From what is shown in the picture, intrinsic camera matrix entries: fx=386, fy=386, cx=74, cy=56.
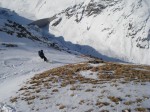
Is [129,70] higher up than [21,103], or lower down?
higher up

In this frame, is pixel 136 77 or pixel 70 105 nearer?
pixel 70 105

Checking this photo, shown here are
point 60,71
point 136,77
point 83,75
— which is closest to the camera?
point 136,77

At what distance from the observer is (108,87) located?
3120 cm

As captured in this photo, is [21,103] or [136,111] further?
[21,103]

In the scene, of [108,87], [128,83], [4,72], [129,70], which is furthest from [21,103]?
[4,72]

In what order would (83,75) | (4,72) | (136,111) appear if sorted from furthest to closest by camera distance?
(4,72), (83,75), (136,111)

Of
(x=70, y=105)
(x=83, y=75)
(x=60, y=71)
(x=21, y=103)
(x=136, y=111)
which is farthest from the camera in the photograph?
(x=60, y=71)

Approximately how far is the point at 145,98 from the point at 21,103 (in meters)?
9.58

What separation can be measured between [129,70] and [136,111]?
12127 mm

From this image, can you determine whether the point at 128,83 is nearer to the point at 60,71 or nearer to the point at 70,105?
the point at 70,105

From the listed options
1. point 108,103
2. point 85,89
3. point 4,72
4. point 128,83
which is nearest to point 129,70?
point 128,83

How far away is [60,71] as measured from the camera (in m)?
39.8

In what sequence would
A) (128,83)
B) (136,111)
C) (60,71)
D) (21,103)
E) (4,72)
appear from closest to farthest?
1. (136,111)
2. (21,103)
3. (128,83)
4. (60,71)
5. (4,72)

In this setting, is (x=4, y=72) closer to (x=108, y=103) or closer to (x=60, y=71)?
(x=60, y=71)
